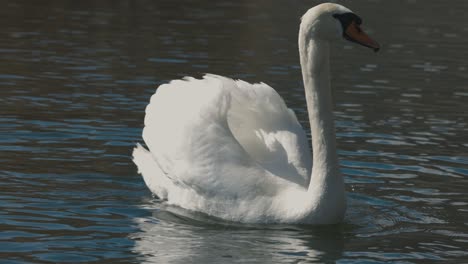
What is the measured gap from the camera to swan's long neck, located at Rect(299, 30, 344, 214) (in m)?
9.21

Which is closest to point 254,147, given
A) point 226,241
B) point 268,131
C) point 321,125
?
point 268,131

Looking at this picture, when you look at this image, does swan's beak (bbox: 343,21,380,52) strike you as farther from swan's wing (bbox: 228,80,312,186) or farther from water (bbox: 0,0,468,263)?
water (bbox: 0,0,468,263)

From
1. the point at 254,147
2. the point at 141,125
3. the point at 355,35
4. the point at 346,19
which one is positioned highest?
the point at 346,19

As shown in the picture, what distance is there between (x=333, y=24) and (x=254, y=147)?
53.4 inches

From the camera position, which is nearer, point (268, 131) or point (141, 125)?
point (268, 131)

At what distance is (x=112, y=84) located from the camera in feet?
51.0

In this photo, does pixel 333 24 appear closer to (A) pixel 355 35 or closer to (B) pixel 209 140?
(A) pixel 355 35

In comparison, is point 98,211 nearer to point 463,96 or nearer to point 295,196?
point 295,196

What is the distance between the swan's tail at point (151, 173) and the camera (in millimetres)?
10219

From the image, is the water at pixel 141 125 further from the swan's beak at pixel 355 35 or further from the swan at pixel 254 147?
the swan's beak at pixel 355 35

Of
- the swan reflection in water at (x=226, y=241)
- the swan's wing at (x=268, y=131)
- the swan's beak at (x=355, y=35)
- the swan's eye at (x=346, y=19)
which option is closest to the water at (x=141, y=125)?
the swan reflection in water at (x=226, y=241)

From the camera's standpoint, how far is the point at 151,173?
34.1 feet

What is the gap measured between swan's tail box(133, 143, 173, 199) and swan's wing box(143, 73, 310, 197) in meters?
0.13

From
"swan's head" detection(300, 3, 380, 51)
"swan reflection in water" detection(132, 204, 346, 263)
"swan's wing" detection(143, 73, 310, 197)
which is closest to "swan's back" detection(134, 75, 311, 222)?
"swan's wing" detection(143, 73, 310, 197)
